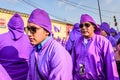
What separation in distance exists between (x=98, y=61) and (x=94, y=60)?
6 cm

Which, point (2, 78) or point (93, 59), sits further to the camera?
point (93, 59)

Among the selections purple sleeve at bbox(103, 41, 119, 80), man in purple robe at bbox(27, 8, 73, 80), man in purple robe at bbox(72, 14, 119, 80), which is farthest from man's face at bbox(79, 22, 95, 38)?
man in purple robe at bbox(27, 8, 73, 80)

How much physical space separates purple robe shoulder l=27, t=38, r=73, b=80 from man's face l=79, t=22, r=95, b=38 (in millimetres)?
1658

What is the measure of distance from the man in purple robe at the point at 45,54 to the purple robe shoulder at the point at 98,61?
125 cm

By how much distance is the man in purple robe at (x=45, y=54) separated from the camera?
4027mm

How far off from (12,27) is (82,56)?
4.85ft

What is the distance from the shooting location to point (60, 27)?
34062 mm

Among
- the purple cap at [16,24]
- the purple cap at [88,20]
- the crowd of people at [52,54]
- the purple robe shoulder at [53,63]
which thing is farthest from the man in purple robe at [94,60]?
the purple robe shoulder at [53,63]

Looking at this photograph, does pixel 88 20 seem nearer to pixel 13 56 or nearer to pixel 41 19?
pixel 13 56

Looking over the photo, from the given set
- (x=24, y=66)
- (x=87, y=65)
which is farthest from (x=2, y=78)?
(x=24, y=66)

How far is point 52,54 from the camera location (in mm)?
4125

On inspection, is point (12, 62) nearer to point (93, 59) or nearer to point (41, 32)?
point (93, 59)

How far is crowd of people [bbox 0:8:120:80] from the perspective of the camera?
4121 millimetres

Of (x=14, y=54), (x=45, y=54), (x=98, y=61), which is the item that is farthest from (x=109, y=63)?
(x=14, y=54)
